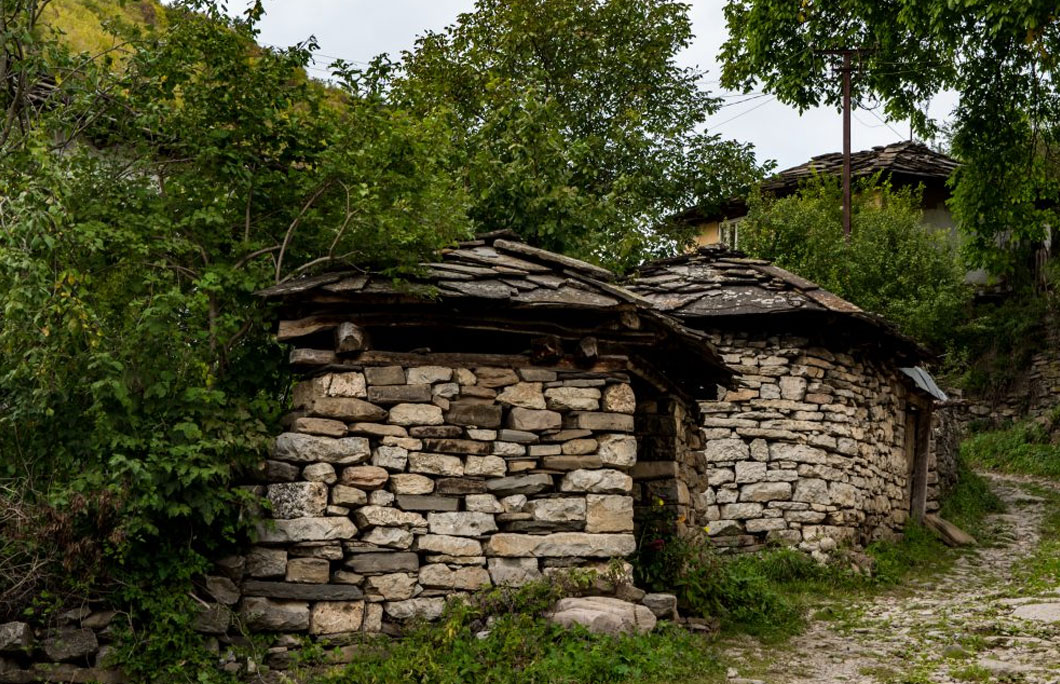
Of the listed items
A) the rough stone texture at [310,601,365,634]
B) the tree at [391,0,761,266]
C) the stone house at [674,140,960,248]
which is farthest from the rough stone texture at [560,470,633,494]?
the stone house at [674,140,960,248]

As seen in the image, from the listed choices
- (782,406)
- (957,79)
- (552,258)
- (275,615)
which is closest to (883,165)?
(957,79)

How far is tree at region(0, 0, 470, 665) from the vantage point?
576 cm

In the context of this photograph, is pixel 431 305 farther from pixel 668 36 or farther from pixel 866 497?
pixel 668 36

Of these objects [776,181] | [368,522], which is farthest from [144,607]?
[776,181]

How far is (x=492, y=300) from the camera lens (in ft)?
21.8

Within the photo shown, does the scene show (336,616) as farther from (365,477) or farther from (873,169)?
(873,169)

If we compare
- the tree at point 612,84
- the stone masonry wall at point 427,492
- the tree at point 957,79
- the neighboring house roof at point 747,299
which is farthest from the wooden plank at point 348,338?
the tree at point 612,84

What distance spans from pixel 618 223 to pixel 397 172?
25.3 feet

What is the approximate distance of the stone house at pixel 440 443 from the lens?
6.29 m

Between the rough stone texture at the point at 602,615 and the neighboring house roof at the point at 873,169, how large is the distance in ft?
47.2

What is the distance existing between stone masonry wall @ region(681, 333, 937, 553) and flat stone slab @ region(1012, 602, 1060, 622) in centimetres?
234

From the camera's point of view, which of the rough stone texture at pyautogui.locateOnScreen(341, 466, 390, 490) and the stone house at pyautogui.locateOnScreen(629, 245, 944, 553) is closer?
the rough stone texture at pyautogui.locateOnScreen(341, 466, 390, 490)

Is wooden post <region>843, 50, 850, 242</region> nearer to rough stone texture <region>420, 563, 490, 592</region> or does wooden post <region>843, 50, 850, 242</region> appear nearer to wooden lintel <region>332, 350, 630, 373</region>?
wooden lintel <region>332, 350, 630, 373</region>

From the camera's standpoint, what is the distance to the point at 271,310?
265 inches
